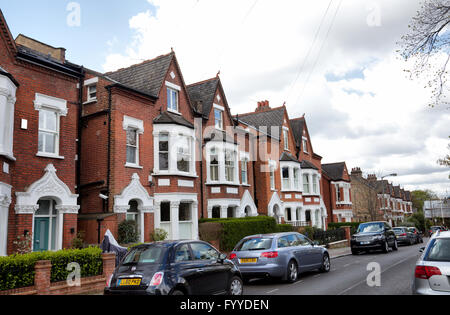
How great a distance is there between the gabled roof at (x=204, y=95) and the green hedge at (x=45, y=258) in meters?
13.0

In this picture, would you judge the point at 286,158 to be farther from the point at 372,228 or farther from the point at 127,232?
the point at 127,232

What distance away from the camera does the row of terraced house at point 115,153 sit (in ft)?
43.9

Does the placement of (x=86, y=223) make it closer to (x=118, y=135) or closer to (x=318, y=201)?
(x=118, y=135)

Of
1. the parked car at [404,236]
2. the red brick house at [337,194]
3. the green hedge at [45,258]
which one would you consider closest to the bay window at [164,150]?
the green hedge at [45,258]

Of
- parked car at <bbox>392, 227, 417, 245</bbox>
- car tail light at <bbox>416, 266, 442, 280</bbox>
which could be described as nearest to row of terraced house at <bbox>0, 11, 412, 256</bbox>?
parked car at <bbox>392, 227, 417, 245</bbox>

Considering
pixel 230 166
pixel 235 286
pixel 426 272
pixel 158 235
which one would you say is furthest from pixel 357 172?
pixel 426 272

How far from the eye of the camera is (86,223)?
1627 centimetres

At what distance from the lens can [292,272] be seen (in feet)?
38.2

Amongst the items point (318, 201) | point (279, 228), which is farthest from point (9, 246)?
point (318, 201)

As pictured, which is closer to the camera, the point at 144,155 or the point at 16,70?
the point at 16,70

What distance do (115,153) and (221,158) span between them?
25.4ft

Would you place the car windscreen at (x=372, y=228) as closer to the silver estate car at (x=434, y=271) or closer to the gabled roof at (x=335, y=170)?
the silver estate car at (x=434, y=271)
